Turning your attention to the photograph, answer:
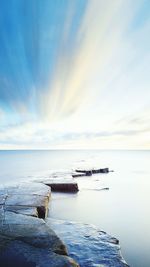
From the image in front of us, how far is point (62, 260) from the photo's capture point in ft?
11.8

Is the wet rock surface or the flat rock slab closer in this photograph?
the wet rock surface

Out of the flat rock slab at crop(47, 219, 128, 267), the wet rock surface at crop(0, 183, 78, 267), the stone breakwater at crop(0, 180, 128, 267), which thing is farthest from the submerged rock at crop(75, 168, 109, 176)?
the wet rock surface at crop(0, 183, 78, 267)

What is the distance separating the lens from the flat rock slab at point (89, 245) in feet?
16.0

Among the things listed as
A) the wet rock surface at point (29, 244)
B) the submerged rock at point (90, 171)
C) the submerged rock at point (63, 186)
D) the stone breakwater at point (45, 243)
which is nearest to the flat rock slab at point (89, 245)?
the stone breakwater at point (45, 243)

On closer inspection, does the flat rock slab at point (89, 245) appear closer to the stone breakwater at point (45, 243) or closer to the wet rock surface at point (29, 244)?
the stone breakwater at point (45, 243)

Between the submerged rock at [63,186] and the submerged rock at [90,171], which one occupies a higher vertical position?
the submerged rock at [90,171]

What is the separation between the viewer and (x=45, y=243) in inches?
163

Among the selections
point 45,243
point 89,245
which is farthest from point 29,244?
point 89,245

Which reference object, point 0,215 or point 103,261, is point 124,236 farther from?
point 0,215

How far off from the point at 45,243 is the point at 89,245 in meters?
1.81

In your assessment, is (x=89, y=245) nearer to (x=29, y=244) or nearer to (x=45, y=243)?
→ (x=45, y=243)

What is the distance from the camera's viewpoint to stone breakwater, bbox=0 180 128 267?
3.59 metres

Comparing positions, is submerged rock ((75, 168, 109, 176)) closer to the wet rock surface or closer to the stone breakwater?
the stone breakwater

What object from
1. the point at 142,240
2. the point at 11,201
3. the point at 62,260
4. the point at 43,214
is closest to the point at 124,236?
the point at 142,240
